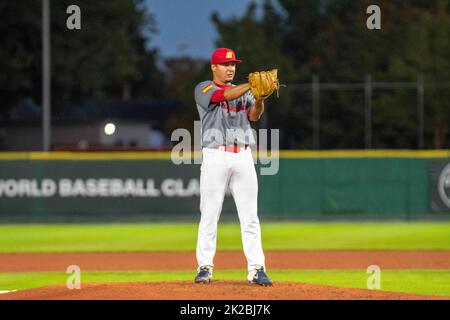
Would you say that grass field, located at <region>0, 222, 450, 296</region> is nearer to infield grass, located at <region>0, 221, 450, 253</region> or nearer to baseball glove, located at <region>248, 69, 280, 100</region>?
infield grass, located at <region>0, 221, 450, 253</region>

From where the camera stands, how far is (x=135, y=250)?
16078mm

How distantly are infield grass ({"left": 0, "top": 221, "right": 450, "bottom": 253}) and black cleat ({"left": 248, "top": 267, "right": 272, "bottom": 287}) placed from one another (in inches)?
298

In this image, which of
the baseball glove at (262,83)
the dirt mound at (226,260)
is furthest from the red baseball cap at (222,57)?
the dirt mound at (226,260)

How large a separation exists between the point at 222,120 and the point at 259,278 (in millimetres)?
1384

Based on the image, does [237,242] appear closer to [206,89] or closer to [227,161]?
[227,161]

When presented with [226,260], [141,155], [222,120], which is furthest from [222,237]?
[222,120]

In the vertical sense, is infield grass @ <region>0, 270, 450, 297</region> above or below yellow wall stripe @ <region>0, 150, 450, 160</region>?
below

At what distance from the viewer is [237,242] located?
692 inches

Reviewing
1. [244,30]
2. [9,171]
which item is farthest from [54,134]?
[9,171]

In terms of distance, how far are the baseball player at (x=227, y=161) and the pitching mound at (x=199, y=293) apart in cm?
31

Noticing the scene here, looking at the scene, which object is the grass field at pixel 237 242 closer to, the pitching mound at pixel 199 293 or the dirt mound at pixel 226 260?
the dirt mound at pixel 226 260

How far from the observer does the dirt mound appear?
13.0 metres

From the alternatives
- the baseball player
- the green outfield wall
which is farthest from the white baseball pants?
the green outfield wall
